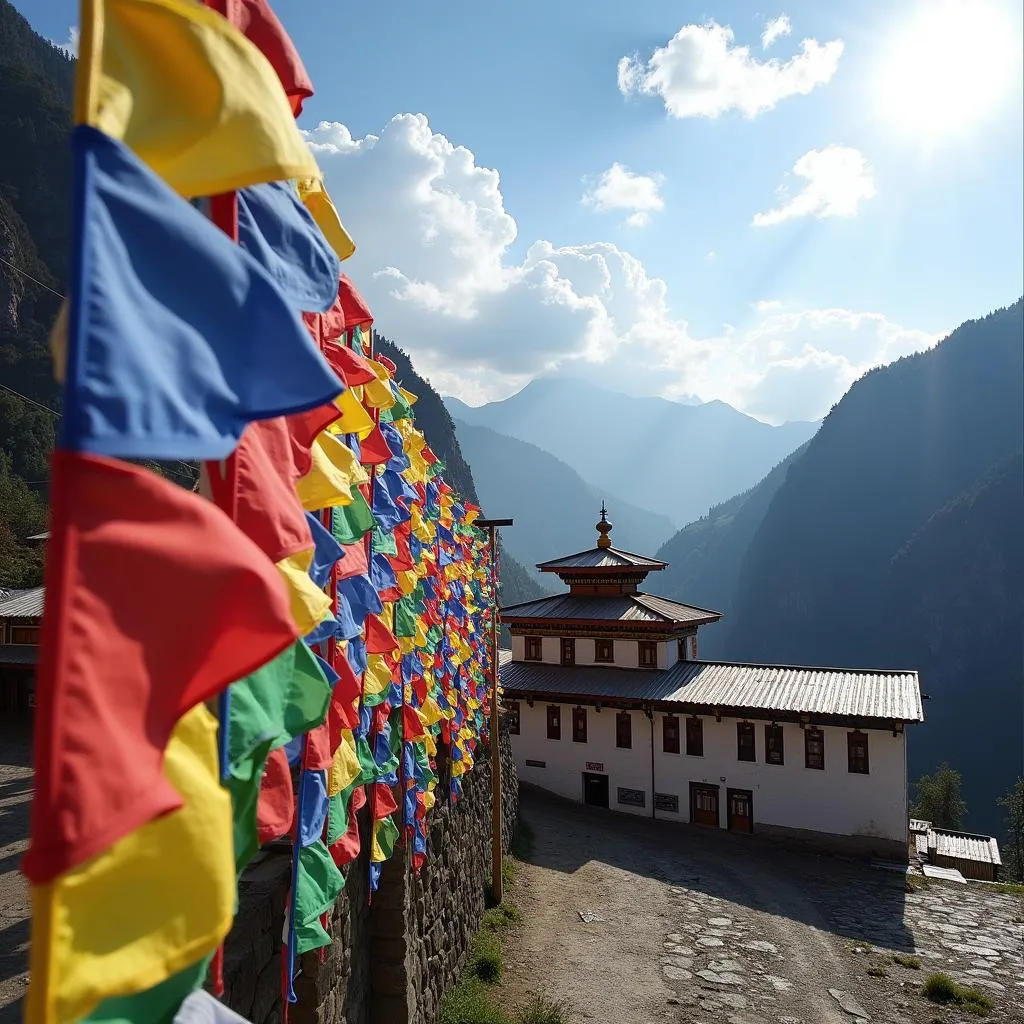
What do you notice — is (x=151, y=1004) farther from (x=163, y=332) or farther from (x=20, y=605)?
(x=20, y=605)

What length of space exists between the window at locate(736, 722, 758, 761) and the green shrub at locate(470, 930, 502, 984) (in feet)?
43.5

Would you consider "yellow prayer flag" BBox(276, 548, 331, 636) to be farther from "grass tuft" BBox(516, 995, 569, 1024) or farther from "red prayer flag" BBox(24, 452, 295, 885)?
"grass tuft" BBox(516, 995, 569, 1024)

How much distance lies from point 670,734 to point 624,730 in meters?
1.71

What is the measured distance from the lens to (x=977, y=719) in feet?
276

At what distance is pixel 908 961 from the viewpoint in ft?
42.7

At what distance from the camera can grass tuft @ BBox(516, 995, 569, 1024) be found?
9359mm

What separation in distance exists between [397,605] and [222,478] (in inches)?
186

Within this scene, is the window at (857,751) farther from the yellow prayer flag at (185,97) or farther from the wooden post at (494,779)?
the yellow prayer flag at (185,97)

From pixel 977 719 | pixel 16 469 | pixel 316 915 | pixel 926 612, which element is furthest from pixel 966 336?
pixel 316 915

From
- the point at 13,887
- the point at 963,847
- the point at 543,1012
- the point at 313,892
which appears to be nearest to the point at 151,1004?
the point at 313,892

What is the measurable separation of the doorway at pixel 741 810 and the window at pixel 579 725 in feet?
17.9

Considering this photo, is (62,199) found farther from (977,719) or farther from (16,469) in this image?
(977,719)

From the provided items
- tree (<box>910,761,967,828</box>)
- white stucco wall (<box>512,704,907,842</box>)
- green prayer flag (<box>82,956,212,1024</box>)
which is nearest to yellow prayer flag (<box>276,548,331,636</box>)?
green prayer flag (<box>82,956,212,1024</box>)

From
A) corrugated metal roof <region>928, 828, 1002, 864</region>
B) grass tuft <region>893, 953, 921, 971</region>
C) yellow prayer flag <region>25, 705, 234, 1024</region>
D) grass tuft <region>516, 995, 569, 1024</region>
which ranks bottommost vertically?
corrugated metal roof <region>928, 828, 1002, 864</region>
